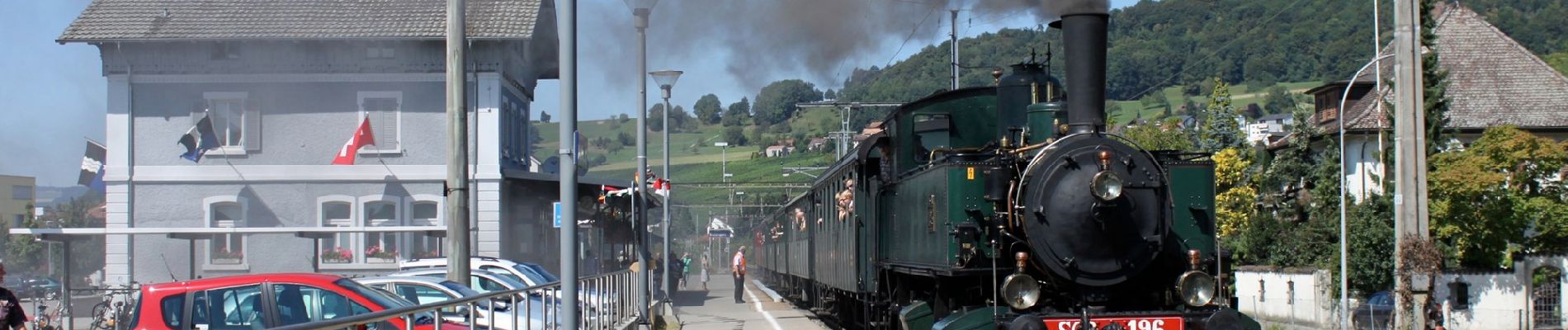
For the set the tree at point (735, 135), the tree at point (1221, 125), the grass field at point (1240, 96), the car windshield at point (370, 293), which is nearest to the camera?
the car windshield at point (370, 293)

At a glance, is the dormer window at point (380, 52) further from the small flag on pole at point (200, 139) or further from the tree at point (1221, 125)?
the tree at point (1221, 125)

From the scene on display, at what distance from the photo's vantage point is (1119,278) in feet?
34.1

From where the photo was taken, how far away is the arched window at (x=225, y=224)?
26.2m

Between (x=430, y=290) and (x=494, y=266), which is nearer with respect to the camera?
(x=430, y=290)

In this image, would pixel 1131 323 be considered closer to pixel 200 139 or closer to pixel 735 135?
pixel 200 139

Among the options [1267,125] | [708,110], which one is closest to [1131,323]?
[708,110]

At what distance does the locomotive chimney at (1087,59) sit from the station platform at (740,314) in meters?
10.8

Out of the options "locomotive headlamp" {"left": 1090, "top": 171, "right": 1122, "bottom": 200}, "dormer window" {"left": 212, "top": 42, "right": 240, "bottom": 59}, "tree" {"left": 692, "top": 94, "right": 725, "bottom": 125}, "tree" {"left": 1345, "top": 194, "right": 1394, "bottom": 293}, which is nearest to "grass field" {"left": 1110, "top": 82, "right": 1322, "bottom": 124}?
"tree" {"left": 692, "top": 94, "right": 725, "bottom": 125}

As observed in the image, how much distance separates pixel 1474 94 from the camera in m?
39.7

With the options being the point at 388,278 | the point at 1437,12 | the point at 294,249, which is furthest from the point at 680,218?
the point at 388,278

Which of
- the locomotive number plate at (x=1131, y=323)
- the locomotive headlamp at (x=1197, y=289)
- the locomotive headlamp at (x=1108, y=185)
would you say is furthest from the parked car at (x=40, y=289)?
the locomotive headlamp at (x=1197, y=289)

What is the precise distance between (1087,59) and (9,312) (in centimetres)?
926

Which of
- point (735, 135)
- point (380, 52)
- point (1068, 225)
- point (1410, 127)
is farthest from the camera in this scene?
point (735, 135)

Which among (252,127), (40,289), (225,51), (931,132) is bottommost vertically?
(40,289)
